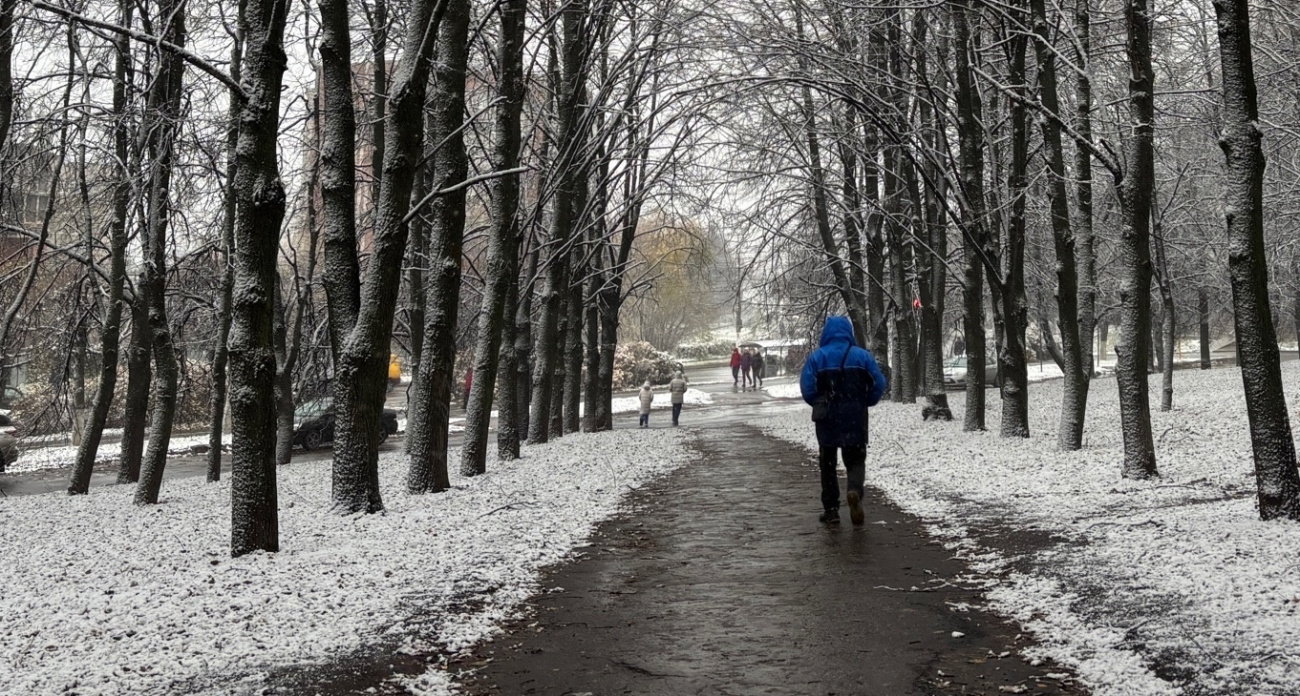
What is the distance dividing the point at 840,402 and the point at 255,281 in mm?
5122

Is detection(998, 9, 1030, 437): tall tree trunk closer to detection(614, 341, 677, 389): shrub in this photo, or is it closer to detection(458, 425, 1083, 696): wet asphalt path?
detection(458, 425, 1083, 696): wet asphalt path

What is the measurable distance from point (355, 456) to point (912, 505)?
18.4 ft

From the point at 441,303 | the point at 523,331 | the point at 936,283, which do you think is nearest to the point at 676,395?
the point at 936,283

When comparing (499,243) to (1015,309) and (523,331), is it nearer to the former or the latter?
(523,331)

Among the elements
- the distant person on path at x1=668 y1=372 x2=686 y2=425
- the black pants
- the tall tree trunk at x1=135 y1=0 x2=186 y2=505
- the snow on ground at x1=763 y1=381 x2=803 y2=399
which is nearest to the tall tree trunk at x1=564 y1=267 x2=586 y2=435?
the distant person on path at x1=668 y1=372 x2=686 y2=425

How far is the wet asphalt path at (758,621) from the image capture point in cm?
526

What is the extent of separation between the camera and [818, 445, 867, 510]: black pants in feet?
33.3

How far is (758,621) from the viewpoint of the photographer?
21.2 ft

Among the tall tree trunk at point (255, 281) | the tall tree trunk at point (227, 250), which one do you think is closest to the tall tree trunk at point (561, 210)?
the tall tree trunk at point (227, 250)

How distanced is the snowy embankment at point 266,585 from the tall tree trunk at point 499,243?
1.94 m

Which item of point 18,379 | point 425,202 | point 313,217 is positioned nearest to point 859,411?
point 425,202

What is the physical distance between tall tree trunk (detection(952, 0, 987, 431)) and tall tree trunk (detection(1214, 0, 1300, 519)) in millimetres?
7260

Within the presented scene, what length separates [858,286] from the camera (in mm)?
36125

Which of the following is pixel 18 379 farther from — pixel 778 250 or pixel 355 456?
pixel 355 456
